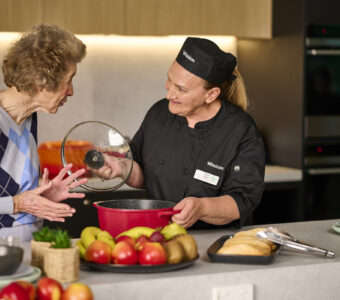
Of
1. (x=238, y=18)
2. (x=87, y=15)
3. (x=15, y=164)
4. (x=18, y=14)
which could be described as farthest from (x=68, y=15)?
(x=15, y=164)

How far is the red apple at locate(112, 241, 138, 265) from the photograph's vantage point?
1.57 m

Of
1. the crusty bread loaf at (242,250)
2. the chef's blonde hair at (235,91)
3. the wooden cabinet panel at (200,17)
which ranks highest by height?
the wooden cabinet panel at (200,17)

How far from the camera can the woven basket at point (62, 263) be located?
1.50 m

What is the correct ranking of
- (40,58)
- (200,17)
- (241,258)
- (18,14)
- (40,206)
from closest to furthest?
(241,258) → (40,206) → (40,58) → (18,14) → (200,17)

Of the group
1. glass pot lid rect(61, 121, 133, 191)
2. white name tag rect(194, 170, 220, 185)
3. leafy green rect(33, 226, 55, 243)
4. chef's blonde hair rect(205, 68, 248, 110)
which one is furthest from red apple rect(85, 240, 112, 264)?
chef's blonde hair rect(205, 68, 248, 110)

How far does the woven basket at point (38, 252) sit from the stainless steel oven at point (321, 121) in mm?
2580

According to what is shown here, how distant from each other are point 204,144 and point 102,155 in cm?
42

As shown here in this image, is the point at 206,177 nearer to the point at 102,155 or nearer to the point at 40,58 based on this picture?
the point at 102,155

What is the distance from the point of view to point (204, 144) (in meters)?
2.37

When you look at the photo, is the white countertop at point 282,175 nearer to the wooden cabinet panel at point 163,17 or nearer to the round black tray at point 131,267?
the wooden cabinet panel at point 163,17

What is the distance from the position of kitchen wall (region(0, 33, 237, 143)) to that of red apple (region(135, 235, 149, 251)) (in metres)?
2.45

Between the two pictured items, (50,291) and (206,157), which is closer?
(50,291)

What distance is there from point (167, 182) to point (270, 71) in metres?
1.91

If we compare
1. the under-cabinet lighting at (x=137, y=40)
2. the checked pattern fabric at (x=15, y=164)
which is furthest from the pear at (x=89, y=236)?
the under-cabinet lighting at (x=137, y=40)
